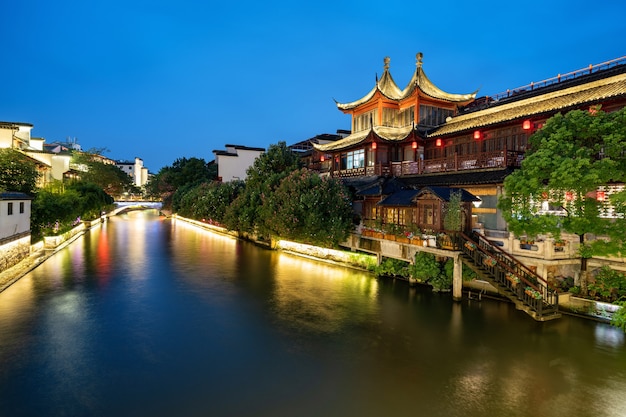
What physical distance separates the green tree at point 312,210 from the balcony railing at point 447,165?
4.10m

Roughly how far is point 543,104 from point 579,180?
9049 mm

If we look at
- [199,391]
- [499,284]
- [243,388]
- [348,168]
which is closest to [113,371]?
[199,391]

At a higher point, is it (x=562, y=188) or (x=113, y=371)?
(x=562, y=188)

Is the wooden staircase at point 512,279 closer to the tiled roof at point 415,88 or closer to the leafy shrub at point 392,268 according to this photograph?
the leafy shrub at point 392,268

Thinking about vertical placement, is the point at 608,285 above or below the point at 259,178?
below

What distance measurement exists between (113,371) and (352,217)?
19.9 meters

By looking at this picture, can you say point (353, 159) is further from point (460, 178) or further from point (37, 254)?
point (37, 254)

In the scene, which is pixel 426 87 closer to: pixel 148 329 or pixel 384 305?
pixel 384 305

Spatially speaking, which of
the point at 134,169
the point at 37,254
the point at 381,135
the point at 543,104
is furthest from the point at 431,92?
the point at 134,169

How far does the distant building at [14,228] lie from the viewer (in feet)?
70.8

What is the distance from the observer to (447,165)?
2544 centimetres

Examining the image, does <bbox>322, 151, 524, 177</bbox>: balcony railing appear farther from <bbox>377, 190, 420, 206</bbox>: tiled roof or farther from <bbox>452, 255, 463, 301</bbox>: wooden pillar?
<bbox>452, 255, 463, 301</bbox>: wooden pillar

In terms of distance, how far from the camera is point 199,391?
33.2ft

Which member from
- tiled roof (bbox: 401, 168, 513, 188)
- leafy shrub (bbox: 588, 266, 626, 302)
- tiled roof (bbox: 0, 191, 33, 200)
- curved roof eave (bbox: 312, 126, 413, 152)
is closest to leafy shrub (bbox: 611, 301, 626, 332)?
leafy shrub (bbox: 588, 266, 626, 302)
